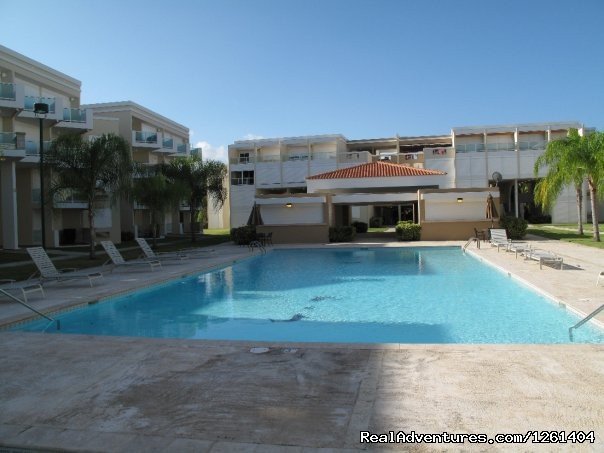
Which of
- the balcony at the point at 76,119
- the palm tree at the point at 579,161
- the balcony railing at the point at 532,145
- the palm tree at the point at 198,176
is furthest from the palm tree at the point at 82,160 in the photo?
the balcony railing at the point at 532,145

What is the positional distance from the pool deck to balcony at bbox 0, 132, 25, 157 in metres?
20.9

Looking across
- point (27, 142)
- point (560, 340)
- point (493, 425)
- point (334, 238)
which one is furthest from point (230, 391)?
point (27, 142)

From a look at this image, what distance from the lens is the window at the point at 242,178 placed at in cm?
5106

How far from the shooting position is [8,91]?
84.5 ft

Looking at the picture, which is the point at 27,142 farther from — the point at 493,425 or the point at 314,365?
the point at 493,425

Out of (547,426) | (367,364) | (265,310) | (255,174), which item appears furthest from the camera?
(255,174)

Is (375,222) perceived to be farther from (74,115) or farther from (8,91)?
(8,91)

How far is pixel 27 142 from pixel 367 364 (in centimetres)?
2747

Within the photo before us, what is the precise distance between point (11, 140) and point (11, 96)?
2.60m

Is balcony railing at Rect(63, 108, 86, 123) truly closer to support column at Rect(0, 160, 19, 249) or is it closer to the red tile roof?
support column at Rect(0, 160, 19, 249)

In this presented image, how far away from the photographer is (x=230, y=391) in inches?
193

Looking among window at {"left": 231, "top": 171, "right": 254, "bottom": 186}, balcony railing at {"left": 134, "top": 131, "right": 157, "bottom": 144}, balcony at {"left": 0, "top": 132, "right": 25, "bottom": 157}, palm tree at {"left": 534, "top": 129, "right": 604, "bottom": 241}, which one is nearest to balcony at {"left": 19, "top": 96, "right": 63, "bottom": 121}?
balcony at {"left": 0, "top": 132, "right": 25, "bottom": 157}

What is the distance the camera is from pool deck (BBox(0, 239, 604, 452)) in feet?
12.9

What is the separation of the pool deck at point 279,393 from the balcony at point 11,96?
22791mm
